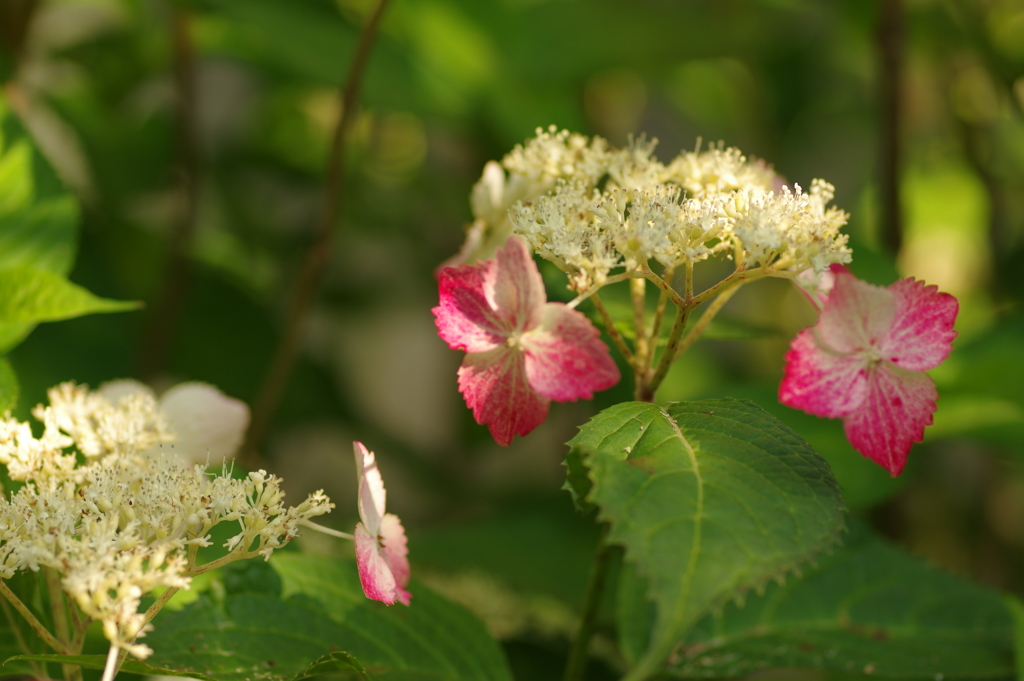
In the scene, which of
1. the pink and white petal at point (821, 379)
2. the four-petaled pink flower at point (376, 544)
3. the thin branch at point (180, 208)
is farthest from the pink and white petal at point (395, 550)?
the thin branch at point (180, 208)

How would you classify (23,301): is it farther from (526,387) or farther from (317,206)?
(317,206)

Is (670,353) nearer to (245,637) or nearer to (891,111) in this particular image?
(245,637)

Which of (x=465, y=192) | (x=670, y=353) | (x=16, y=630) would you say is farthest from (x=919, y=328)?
(x=465, y=192)

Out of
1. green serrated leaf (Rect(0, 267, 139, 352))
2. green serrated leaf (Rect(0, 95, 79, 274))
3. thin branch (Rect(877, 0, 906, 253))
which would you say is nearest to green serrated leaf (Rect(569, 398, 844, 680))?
green serrated leaf (Rect(0, 267, 139, 352))

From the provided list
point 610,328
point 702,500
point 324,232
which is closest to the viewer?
point 702,500

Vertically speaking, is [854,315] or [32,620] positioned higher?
[854,315]

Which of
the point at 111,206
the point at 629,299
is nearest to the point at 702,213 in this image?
the point at 629,299
